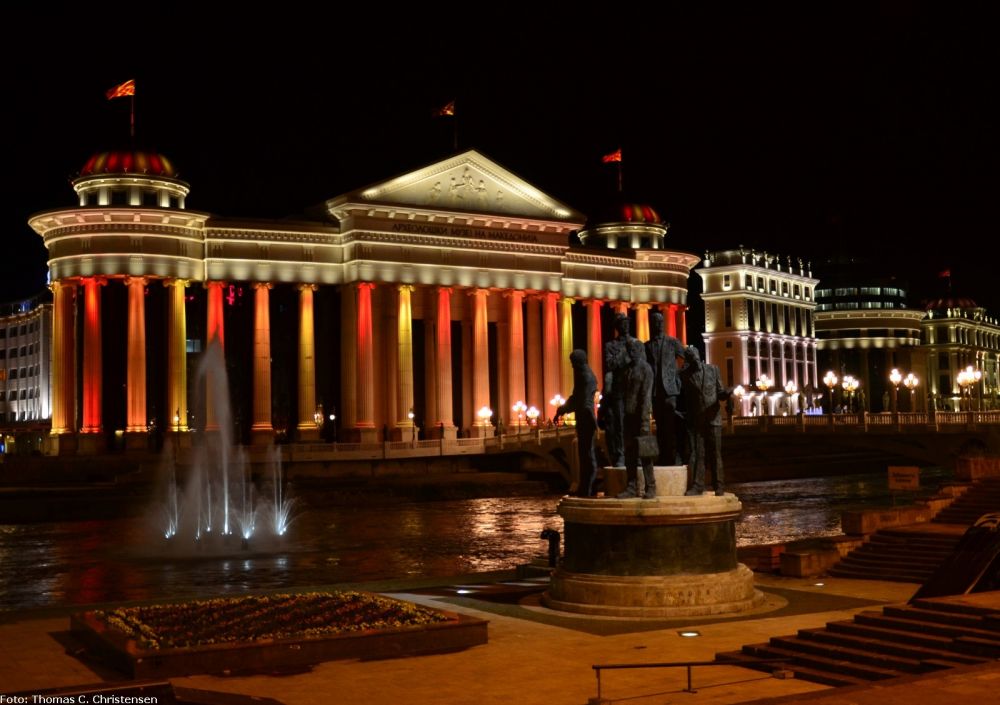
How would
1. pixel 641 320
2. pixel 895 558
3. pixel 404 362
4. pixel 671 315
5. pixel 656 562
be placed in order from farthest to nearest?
pixel 671 315 → pixel 641 320 → pixel 404 362 → pixel 895 558 → pixel 656 562

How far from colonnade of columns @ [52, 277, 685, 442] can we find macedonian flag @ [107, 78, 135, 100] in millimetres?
11442

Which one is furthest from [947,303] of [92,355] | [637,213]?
[92,355]

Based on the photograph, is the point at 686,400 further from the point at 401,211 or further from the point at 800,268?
the point at 800,268

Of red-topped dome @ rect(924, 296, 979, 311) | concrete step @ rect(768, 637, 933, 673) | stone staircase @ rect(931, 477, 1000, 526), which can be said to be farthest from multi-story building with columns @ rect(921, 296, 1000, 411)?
concrete step @ rect(768, 637, 933, 673)

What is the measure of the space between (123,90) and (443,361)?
27610 mm

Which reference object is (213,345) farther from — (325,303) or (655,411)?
(655,411)

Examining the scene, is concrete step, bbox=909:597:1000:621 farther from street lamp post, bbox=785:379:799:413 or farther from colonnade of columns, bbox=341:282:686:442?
street lamp post, bbox=785:379:799:413

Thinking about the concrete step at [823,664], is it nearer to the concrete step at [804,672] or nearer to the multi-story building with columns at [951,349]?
the concrete step at [804,672]

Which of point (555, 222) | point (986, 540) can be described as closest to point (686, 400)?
point (986, 540)

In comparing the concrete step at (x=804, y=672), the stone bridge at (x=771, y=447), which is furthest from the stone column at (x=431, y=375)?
the concrete step at (x=804, y=672)

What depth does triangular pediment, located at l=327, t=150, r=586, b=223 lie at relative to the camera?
85750 millimetres

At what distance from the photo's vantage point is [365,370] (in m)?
83.4

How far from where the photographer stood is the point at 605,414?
86.8 feet

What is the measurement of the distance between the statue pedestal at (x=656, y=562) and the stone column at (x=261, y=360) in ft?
196
